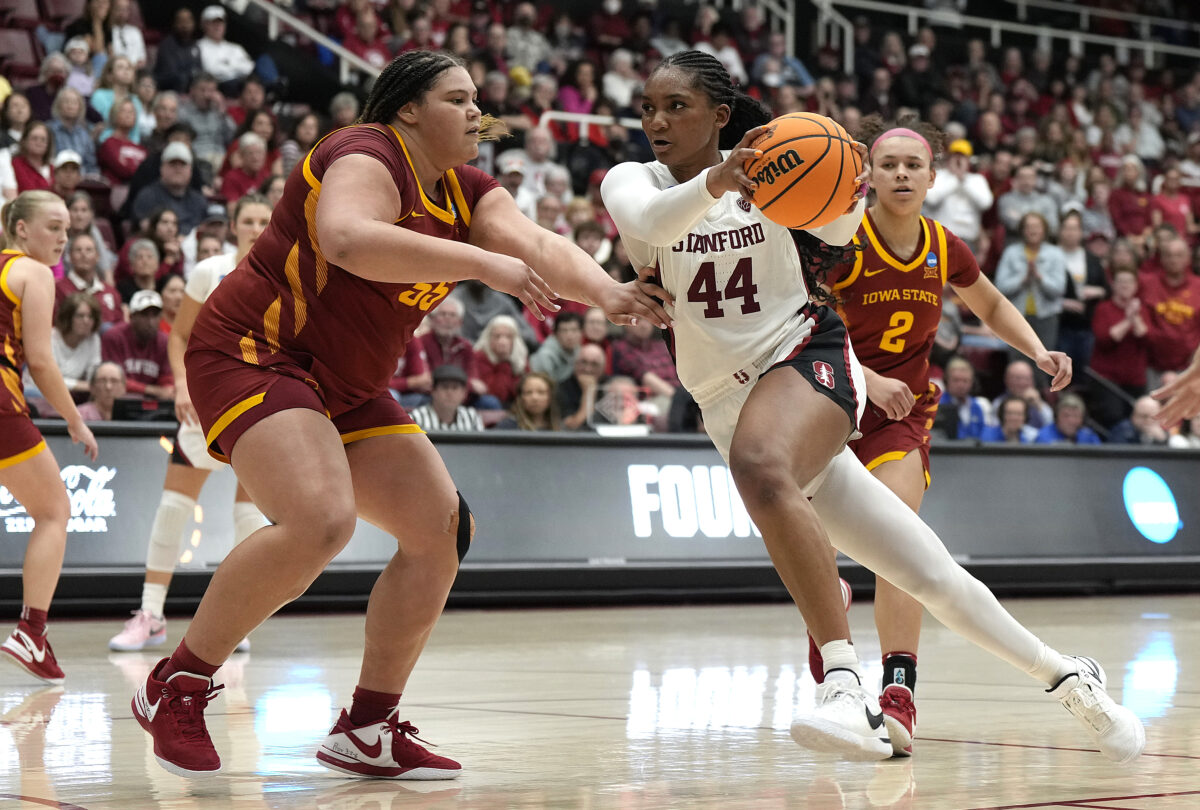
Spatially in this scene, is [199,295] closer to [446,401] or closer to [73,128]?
[446,401]

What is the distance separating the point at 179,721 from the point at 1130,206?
15.9 meters

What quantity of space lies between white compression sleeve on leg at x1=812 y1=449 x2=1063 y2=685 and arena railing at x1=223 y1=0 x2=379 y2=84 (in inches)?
479

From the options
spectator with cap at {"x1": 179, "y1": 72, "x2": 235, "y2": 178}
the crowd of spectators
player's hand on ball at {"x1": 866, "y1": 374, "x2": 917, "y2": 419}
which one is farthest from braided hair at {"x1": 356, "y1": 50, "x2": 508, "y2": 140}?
spectator with cap at {"x1": 179, "y1": 72, "x2": 235, "y2": 178}

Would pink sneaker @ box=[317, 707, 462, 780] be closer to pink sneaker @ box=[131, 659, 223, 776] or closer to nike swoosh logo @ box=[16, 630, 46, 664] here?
pink sneaker @ box=[131, 659, 223, 776]

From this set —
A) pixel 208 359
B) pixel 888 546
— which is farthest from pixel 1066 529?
pixel 208 359

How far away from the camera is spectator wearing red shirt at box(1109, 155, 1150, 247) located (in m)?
17.5

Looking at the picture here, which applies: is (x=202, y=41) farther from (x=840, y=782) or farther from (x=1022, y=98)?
(x=840, y=782)

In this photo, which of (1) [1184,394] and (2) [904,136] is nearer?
(1) [1184,394]

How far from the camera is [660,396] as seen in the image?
38.7ft

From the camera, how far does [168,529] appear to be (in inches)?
299

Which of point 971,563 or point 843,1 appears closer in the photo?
point 971,563

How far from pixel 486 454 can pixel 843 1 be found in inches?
505

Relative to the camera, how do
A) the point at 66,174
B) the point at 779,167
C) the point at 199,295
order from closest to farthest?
the point at 779,167, the point at 199,295, the point at 66,174

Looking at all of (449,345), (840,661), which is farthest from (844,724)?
(449,345)
